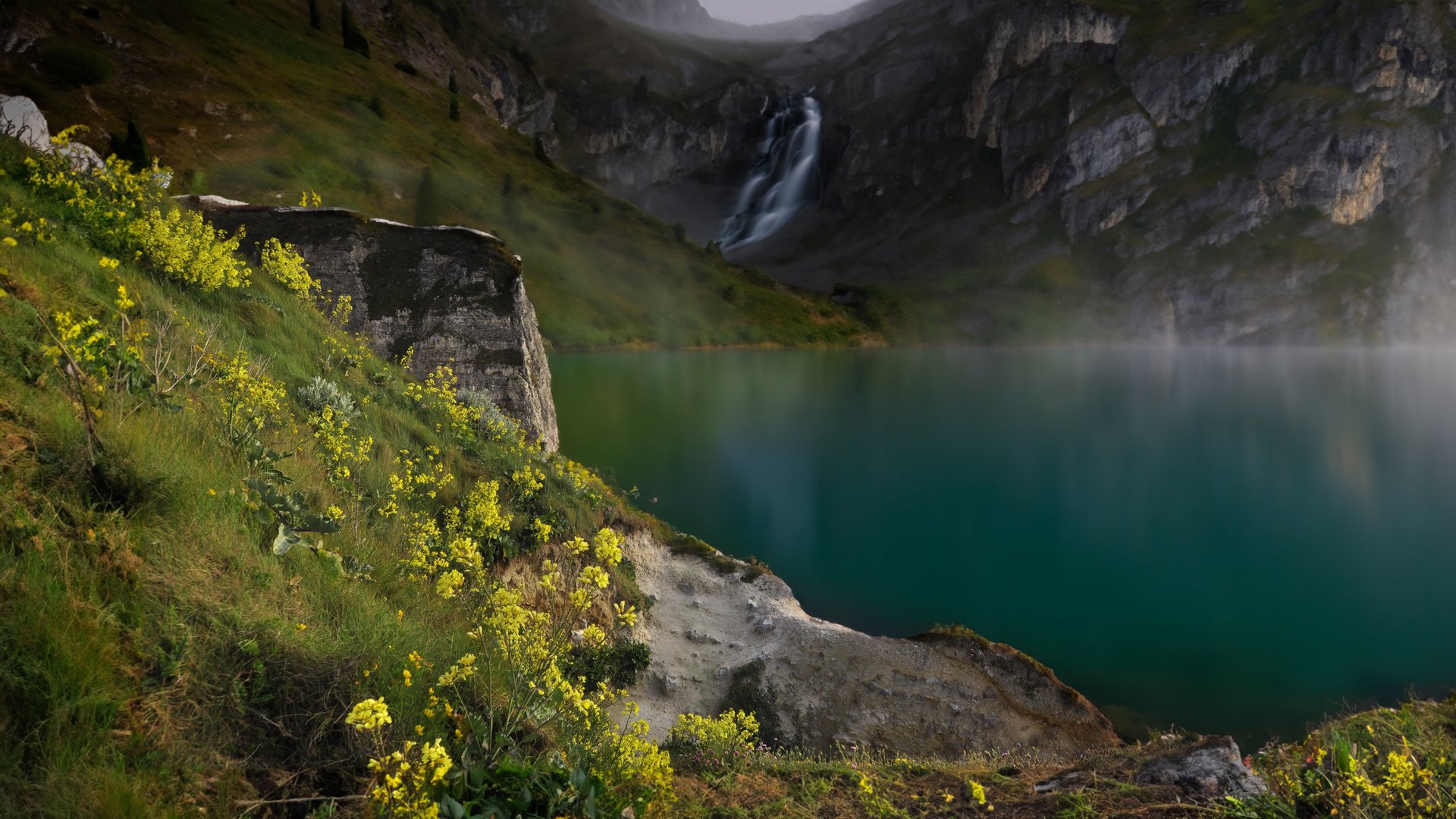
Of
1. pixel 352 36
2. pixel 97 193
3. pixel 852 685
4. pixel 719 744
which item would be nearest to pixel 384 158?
pixel 352 36

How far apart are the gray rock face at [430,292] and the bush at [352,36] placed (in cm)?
10516

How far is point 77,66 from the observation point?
175 feet

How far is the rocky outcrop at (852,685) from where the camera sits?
8.98 meters

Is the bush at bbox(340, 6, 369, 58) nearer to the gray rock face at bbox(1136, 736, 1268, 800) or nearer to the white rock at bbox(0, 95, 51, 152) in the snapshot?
the white rock at bbox(0, 95, 51, 152)

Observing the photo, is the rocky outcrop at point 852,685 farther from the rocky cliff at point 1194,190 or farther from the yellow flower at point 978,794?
the rocky cliff at point 1194,190

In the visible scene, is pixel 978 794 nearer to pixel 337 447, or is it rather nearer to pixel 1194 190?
pixel 337 447

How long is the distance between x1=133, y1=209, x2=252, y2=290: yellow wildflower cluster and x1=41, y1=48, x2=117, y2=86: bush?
224ft

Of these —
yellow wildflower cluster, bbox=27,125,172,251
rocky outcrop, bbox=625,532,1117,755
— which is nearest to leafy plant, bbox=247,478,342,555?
rocky outcrop, bbox=625,532,1117,755

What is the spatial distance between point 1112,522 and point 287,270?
74.5 ft

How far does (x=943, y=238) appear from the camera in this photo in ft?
565

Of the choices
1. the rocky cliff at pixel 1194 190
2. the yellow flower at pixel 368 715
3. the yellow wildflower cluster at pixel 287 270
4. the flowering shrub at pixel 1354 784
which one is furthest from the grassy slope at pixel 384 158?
the flowering shrub at pixel 1354 784

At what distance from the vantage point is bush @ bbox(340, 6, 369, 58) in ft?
311

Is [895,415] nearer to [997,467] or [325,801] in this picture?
[997,467]

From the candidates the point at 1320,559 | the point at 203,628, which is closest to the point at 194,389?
the point at 203,628
